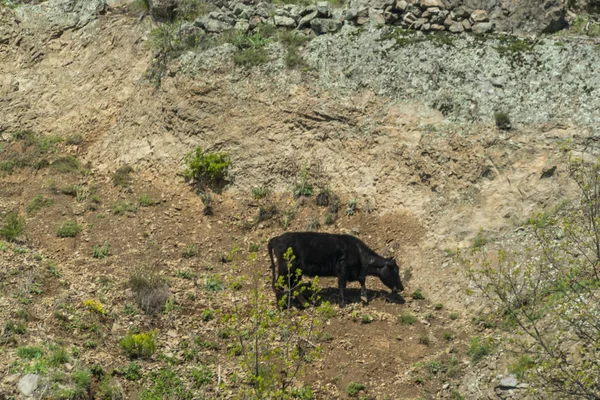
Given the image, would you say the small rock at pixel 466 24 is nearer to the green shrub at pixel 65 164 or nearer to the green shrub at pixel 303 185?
the green shrub at pixel 303 185

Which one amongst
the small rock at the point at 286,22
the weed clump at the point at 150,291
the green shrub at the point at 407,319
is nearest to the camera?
the green shrub at the point at 407,319

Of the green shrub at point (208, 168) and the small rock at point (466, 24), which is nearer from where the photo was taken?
the green shrub at point (208, 168)

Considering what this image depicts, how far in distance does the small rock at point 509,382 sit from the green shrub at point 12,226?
12.3 metres

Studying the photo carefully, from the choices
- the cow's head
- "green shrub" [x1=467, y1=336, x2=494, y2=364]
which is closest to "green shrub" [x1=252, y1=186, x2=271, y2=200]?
the cow's head

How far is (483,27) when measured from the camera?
2250cm

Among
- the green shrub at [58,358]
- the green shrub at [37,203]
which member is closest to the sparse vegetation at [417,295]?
the green shrub at [58,358]

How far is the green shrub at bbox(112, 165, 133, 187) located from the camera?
22547 millimetres

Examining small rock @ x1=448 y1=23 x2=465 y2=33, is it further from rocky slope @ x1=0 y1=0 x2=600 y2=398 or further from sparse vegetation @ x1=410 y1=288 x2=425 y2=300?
sparse vegetation @ x1=410 y1=288 x2=425 y2=300

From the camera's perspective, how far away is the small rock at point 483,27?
22469 millimetres

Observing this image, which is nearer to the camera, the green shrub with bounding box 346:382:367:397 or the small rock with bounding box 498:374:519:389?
the small rock with bounding box 498:374:519:389

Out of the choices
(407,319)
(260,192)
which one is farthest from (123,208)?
(407,319)

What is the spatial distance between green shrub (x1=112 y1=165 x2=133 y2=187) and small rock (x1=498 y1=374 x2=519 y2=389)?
1224cm

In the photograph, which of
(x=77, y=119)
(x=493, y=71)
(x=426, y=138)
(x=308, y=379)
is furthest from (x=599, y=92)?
(x=77, y=119)

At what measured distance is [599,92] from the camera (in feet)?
66.1
